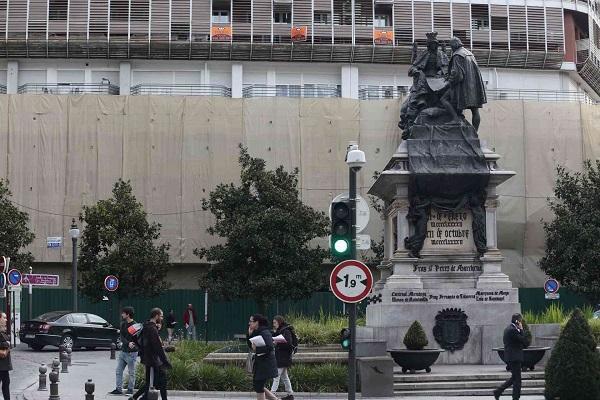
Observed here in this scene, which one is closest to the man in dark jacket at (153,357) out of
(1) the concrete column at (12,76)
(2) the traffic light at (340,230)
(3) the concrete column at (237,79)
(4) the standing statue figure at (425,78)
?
(2) the traffic light at (340,230)

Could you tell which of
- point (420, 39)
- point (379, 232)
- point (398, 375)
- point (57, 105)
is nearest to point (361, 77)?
point (420, 39)

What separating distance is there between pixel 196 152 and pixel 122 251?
7.23m

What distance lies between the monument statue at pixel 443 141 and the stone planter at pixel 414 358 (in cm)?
345

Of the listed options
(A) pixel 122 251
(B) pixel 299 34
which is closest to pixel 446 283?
(A) pixel 122 251

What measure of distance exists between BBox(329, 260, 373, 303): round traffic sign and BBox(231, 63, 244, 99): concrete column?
37390 mm

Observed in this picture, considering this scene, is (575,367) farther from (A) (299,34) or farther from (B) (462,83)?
(A) (299,34)

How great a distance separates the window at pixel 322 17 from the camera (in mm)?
51438

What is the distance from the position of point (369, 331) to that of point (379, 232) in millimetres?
21729

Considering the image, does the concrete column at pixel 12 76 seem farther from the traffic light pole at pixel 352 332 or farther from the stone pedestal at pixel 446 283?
the traffic light pole at pixel 352 332

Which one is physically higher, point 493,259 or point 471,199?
point 471,199

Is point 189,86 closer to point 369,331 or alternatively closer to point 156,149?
point 156,149

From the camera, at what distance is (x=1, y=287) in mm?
26766

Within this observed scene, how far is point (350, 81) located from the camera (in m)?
51.4

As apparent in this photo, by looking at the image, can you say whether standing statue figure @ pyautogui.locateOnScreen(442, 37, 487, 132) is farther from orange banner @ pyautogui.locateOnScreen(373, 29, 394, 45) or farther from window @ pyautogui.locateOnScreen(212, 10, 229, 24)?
window @ pyautogui.locateOnScreen(212, 10, 229, 24)
